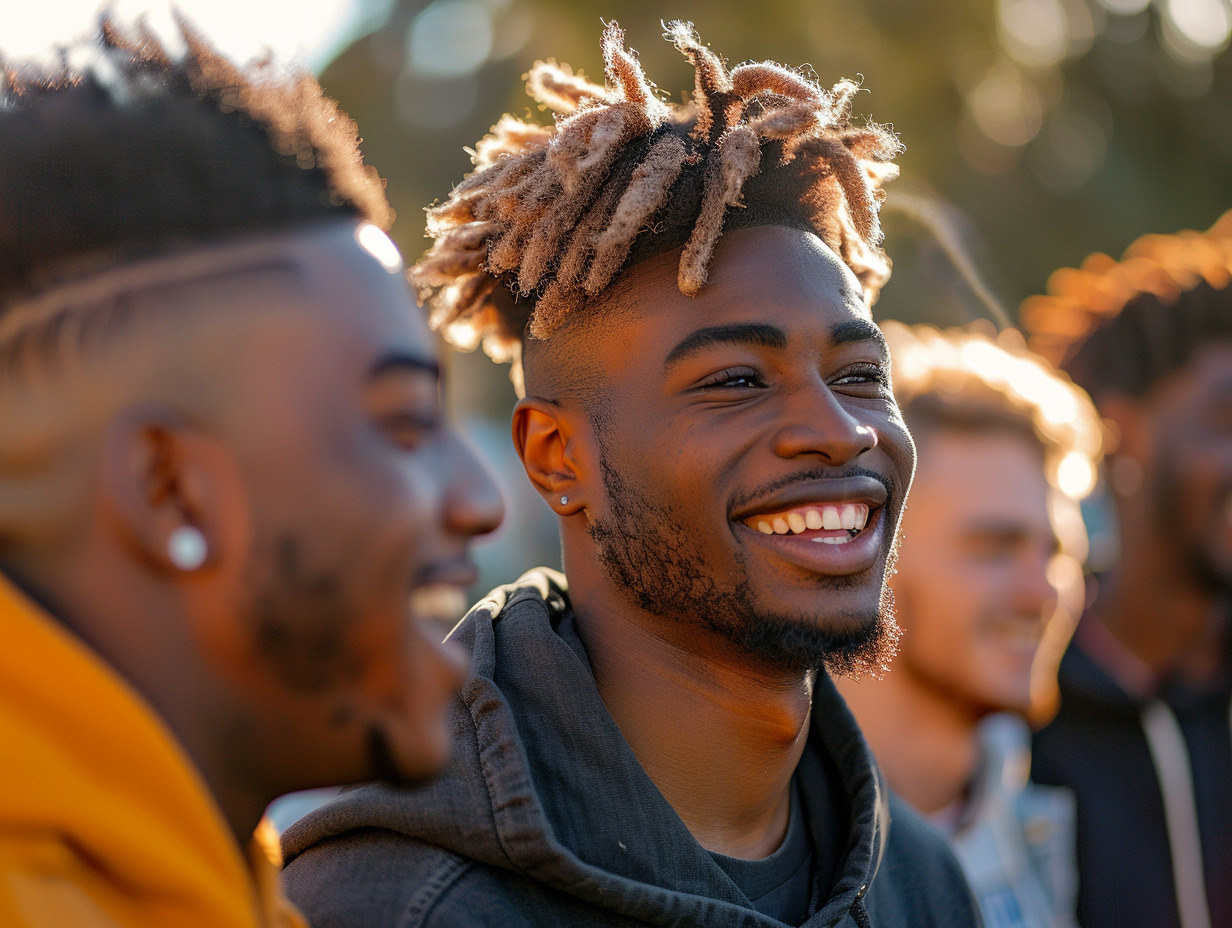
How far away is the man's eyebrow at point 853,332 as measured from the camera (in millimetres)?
2516

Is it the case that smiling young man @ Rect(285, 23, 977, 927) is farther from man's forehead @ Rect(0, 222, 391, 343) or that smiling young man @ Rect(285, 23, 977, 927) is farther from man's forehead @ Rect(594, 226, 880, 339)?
man's forehead @ Rect(0, 222, 391, 343)

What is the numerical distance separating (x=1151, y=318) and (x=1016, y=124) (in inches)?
477

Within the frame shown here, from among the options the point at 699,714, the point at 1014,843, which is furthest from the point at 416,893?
the point at 1014,843

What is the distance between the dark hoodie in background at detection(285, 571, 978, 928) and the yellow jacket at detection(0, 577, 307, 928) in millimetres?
729

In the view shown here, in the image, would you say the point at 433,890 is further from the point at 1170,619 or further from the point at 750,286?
the point at 1170,619

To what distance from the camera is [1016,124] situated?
1634cm

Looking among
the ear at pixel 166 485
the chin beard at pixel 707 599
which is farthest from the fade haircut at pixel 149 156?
the chin beard at pixel 707 599

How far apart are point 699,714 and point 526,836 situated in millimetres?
530

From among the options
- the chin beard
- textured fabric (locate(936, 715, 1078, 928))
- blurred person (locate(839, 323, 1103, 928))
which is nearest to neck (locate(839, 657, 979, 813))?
blurred person (locate(839, 323, 1103, 928))

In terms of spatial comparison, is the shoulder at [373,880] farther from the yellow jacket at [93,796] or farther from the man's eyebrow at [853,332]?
the man's eyebrow at [853,332]

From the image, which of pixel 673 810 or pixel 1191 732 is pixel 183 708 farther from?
pixel 1191 732

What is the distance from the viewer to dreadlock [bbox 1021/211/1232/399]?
17.5ft

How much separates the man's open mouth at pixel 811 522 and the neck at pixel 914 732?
192cm

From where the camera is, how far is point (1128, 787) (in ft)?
15.7
